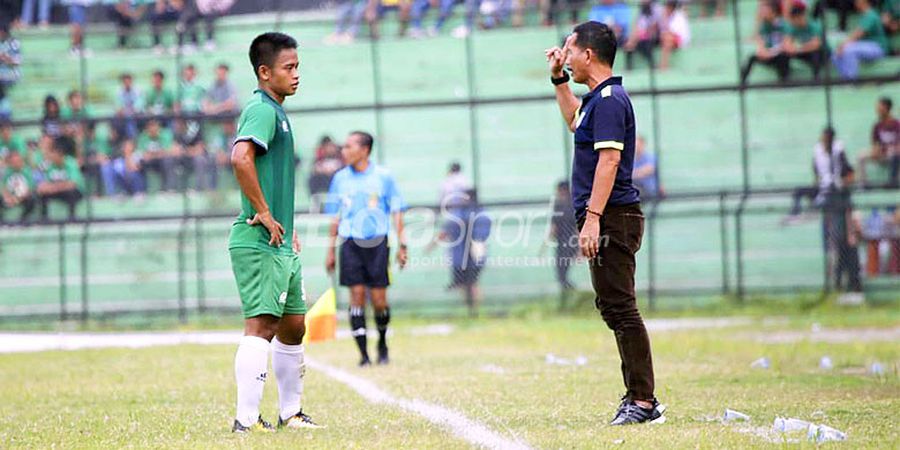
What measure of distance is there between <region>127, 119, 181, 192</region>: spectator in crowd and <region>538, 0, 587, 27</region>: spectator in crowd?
6.36 m

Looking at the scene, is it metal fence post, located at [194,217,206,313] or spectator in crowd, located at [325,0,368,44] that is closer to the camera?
metal fence post, located at [194,217,206,313]

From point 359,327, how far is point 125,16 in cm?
1295

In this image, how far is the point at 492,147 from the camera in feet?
77.9

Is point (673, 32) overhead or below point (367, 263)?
overhead

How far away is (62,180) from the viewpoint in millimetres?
23297

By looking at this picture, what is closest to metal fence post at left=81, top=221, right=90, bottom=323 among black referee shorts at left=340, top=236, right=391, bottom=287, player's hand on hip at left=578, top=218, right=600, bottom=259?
black referee shorts at left=340, top=236, right=391, bottom=287

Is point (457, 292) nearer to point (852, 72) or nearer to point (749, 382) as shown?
point (852, 72)

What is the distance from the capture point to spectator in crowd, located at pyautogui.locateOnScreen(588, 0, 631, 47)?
23.6m

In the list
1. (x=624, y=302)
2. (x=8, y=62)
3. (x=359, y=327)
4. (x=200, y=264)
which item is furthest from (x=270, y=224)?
(x=8, y=62)

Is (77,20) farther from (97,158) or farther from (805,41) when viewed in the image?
(805,41)

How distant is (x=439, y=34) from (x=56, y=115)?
6378mm

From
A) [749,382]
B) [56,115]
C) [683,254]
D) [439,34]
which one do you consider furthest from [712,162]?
[749,382]

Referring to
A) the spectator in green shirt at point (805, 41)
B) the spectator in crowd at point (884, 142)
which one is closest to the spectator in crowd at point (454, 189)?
the spectator in green shirt at point (805, 41)

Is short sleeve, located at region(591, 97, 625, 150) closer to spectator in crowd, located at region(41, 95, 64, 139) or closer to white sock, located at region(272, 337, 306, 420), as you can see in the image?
white sock, located at region(272, 337, 306, 420)
